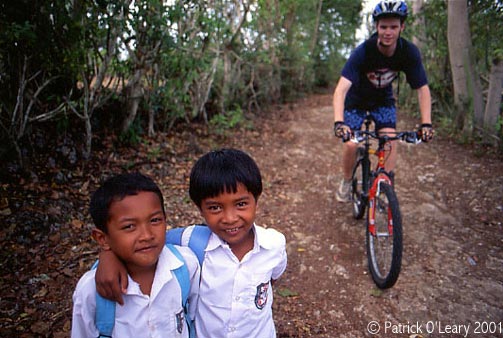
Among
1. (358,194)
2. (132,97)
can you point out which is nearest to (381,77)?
(358,194)

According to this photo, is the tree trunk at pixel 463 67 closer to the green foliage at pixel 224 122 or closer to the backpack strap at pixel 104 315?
the green foliage at pixel 224 122

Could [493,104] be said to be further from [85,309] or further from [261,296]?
[85,309]

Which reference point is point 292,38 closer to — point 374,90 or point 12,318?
point 374,90

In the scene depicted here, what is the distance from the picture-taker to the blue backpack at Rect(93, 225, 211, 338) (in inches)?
55.3

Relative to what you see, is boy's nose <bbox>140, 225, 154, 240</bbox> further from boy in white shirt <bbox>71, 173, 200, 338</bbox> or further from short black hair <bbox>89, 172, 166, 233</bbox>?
short black hair <bbox>89, 172, 166, 233</bbox>

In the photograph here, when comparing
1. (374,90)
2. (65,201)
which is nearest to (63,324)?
(65,201)

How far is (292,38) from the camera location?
11.1 m

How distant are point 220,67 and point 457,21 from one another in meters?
4.81

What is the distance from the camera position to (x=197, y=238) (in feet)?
5.65

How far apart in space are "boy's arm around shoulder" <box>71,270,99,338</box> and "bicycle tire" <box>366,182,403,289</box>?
2.28 meters

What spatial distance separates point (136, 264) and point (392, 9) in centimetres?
298

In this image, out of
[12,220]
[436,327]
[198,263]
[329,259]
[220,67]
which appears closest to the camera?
[198,263]

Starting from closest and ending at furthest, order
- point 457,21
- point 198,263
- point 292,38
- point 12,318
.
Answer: point 198,263, point 12,318, point 457,21, point 292,38

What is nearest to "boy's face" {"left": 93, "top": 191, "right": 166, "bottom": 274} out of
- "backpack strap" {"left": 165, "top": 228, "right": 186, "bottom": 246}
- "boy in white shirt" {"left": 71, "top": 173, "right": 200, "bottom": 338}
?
"boy in white shirt" {"left": 71, "top": 173, "right": 200, "bottom": 338}
